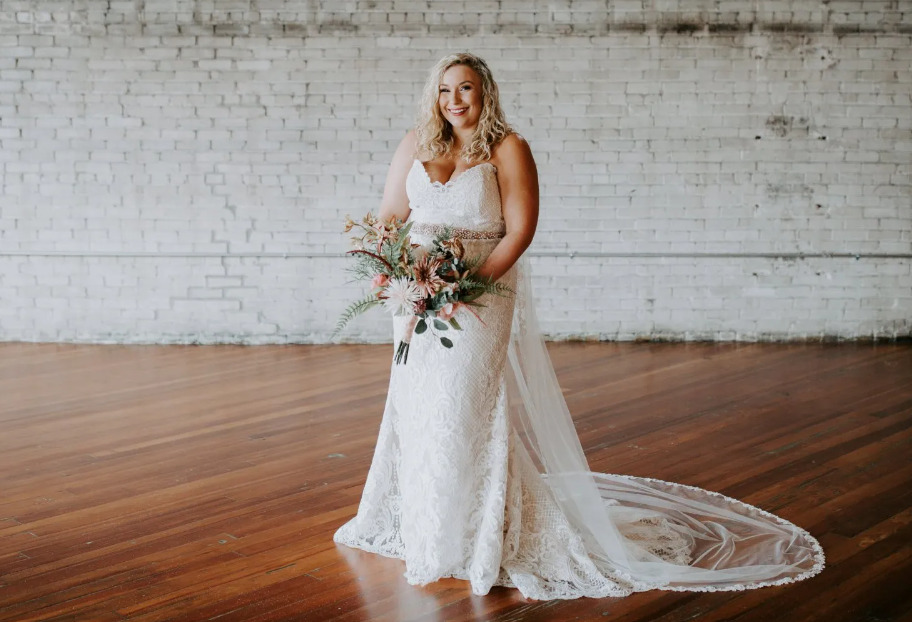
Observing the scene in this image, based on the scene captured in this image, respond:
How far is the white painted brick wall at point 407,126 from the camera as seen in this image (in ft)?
23.8

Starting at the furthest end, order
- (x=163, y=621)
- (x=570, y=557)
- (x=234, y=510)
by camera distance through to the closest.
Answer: (x=234, y=510) → (x=570, y=557) → (x=163, y=621)

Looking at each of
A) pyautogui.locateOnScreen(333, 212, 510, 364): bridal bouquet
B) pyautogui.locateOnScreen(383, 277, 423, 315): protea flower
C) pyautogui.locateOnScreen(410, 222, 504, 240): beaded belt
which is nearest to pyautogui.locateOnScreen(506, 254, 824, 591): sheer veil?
pyautogui.locateOnScreen(410, 222, 504, 240): beaded belt

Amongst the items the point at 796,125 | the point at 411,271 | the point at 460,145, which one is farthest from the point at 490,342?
the point at 796,125

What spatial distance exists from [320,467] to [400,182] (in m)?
1.65

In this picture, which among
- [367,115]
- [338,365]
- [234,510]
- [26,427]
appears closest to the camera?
[234,510]

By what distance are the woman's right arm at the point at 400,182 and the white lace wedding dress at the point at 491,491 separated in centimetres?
8

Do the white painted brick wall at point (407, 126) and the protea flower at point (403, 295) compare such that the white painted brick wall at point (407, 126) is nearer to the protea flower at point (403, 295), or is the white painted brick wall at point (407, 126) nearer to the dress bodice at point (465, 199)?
the dress bodice at point (465, 199)

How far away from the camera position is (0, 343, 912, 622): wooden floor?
9.66 ft

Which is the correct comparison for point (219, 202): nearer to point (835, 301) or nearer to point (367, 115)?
point (367, 115)

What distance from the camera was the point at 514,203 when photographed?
3.14 m

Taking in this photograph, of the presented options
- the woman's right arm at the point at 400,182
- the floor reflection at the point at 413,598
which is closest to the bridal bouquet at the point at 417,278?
the woman's right arm at the point at 400,182

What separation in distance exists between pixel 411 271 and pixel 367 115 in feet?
15.4

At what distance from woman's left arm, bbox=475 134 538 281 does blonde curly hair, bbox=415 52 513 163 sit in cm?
5

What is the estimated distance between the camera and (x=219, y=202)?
7.41 metres
